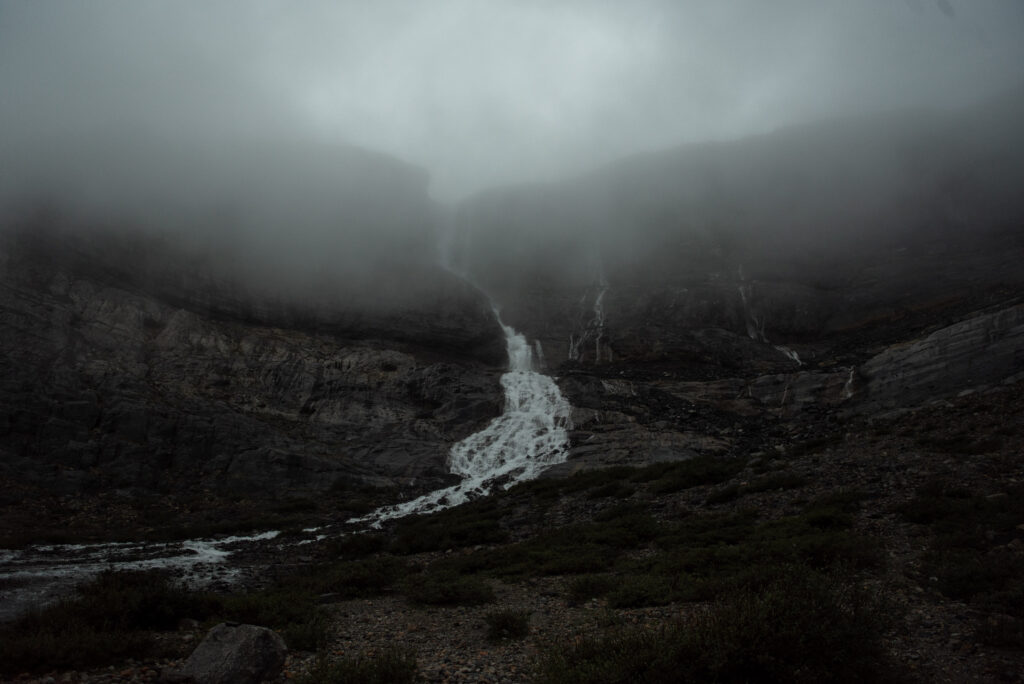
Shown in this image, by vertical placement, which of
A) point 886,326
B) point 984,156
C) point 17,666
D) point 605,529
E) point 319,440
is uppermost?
point 984,156

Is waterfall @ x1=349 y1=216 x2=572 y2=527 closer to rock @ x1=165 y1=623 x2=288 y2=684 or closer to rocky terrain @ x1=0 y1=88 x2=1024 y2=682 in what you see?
rocky terrain @ x1=0 y1=88 x2=1024 y2=682

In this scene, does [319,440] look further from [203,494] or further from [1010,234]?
[1010,234]

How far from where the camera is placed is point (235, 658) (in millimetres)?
6793

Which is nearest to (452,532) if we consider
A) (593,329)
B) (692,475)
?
(692,475)

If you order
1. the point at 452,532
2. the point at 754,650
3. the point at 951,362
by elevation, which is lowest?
the point at 452,532

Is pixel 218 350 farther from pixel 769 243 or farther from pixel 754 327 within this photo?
pixel 769 243

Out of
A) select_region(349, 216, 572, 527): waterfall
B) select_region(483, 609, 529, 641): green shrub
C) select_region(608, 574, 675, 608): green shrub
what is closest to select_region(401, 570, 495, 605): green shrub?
select_region(483, 609, 529, 641): green shrub

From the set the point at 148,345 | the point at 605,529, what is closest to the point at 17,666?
the point at 605,529

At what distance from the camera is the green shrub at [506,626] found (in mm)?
8852

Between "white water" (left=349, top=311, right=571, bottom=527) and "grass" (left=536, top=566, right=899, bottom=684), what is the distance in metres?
22.6

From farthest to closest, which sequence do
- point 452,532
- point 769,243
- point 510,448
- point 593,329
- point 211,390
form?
point 769,243 → point 593,329 → point 211,390 → point 510,448 → point 452,532

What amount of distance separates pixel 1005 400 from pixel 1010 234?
54.0 m

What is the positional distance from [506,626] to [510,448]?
30.2 m

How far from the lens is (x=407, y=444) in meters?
38.9
